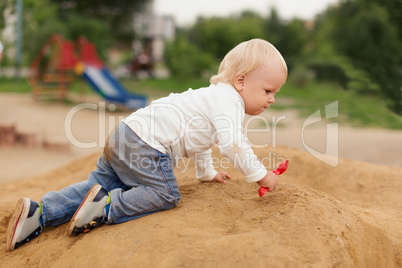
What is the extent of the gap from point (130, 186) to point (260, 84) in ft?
2.87

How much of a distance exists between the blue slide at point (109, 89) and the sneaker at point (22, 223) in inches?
251

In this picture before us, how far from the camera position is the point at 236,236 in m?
1.73

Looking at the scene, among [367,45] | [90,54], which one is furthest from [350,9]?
[90,54]

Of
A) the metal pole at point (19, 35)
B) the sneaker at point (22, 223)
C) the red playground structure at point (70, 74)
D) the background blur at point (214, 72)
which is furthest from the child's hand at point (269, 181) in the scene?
the metal pole at point (19, 35)

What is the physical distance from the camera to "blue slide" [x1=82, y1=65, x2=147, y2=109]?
8.51 meters

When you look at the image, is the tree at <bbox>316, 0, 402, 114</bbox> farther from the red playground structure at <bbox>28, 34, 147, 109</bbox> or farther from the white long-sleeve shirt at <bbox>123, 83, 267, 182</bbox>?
the white long-sleeve shirt at <bbox>123, 83, 267, 182</bbox>

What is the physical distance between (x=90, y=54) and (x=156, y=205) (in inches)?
326

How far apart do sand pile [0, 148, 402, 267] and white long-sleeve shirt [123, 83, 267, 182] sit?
0.24 metres

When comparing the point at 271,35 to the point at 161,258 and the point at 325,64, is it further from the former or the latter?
the point at 161,258

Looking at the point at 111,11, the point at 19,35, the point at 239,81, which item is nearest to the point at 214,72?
the point at 19,35

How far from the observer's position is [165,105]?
87.2 inches

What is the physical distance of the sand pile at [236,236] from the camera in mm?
1644

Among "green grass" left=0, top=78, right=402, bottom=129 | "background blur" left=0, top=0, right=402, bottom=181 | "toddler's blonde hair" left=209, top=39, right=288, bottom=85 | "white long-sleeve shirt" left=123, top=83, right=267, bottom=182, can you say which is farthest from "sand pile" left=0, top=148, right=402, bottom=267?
"green grass" left=0, top=78, right=402, bottom=129

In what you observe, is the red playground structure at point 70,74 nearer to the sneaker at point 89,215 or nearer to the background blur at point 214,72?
the background blur at point 214,72
